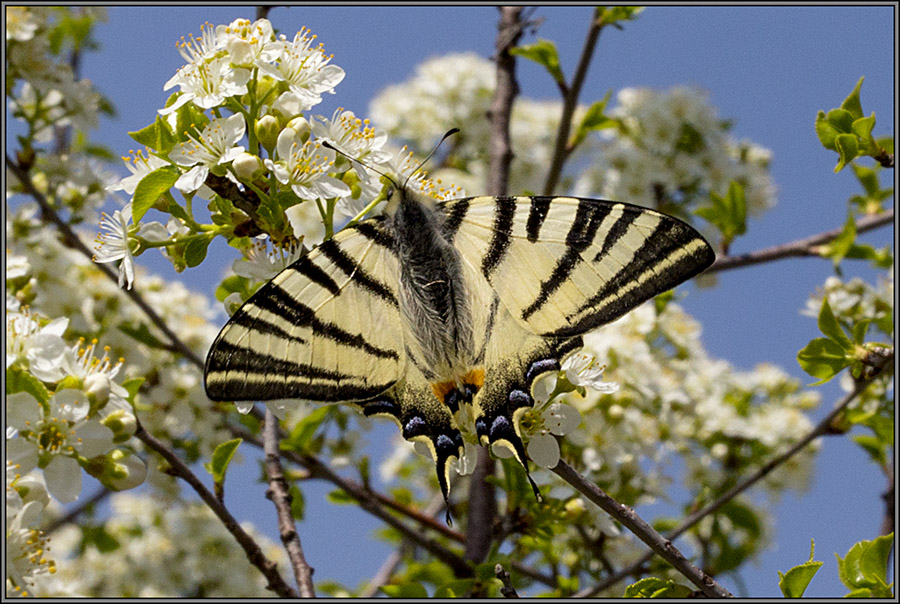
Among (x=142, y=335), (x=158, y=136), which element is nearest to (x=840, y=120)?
(x=158, y=136)

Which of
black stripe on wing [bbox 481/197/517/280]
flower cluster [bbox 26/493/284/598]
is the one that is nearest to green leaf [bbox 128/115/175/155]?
black stripe on wing [bbox 481/197/517/280]

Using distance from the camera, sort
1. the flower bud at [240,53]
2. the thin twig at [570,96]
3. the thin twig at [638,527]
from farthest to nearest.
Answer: the thin twig at [570,96]
the flower bud at [240,53]
the thin twig at [638,527]

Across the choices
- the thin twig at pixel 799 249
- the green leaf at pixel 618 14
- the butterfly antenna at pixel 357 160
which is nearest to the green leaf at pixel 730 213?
the thin twig at pixel 799 249

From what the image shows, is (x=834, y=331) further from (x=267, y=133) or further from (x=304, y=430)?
(x=304, y=430)

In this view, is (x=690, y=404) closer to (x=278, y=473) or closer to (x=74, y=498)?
(x=278, y=473)

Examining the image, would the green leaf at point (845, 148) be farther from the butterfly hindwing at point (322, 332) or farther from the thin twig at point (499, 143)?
the thin twig at point (499, 143)

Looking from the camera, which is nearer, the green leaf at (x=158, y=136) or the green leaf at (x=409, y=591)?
the green leaf at (x=158, y=136)

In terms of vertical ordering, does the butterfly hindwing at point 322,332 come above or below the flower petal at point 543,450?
above
